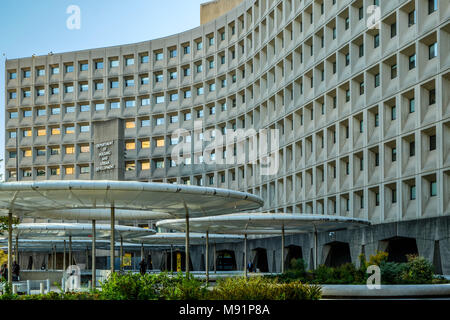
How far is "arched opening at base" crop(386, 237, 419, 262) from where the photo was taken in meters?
43.7

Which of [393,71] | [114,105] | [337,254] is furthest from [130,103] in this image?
[393,71]

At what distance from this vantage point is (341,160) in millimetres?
51000

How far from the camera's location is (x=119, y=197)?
24.8 meters

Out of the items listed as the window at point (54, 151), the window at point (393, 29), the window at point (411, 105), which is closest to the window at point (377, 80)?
the window at point (393, 29)

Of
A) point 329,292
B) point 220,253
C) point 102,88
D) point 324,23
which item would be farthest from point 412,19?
point 102,88

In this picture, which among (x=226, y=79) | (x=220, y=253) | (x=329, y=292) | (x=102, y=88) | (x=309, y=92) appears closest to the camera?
(x=329, y=292)

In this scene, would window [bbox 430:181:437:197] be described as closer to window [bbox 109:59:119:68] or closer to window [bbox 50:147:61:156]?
window [bbox 109:59:119:68]

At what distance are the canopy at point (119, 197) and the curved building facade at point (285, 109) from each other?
16.0 m

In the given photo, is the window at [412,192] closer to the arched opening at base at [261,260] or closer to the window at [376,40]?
the window at [376,40]

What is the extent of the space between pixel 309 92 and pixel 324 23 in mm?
6344

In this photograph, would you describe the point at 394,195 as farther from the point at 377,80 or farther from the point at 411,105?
the point at 377,80
